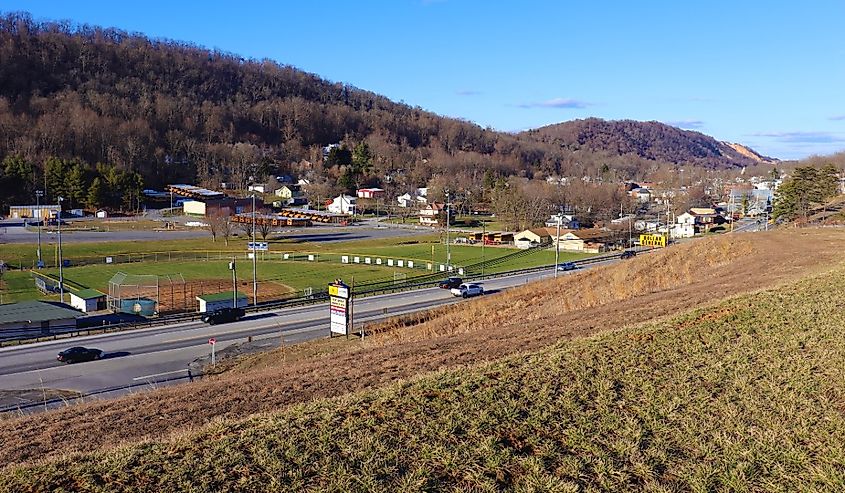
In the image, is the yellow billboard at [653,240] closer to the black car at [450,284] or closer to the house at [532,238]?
the house at [532,238]

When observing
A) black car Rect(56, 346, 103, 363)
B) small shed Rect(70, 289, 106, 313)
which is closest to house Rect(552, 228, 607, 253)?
small shed Rect(70, 289, 106, 313)

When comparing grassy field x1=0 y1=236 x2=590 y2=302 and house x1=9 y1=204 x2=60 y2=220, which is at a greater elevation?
A: house x1=9 y1=204 x2=60 y2=220

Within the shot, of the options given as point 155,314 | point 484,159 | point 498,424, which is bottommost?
point 155,314

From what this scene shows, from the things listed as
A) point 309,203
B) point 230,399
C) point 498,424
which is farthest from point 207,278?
point 309,203

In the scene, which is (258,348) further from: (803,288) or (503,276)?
(503,276)

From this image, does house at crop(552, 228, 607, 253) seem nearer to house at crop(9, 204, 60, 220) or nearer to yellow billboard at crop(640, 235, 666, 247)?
yellow billboard at crop(640, 235, 666, 247)

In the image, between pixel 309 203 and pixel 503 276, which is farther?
pixel 309 203

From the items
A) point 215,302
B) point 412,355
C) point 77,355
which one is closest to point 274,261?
point 215,302
